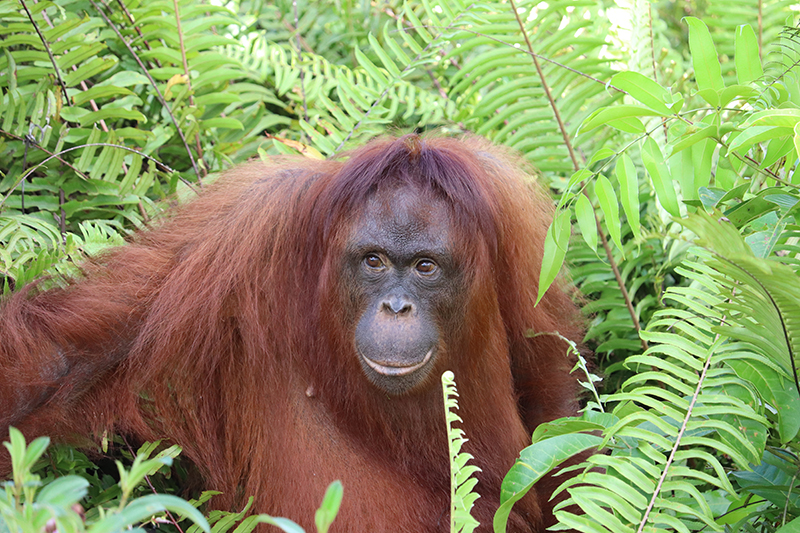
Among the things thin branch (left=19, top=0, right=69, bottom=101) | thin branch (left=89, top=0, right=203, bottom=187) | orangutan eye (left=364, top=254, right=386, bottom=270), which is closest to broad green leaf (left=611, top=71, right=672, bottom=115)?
orangutan eye (left=364, top=254, right=386, bottom=270)

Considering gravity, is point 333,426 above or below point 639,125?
below

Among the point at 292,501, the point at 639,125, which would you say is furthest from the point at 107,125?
the point at 639,125

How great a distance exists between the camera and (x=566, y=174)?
4.91m

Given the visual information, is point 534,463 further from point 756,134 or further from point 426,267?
point 756,134

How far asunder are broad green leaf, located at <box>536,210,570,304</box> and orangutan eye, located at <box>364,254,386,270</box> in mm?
674

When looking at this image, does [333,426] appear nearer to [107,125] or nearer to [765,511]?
[765,511]

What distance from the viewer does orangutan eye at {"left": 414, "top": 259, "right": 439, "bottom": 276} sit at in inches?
119

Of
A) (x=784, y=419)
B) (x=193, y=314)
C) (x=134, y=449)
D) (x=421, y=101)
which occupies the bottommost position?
(x=134, y=449)

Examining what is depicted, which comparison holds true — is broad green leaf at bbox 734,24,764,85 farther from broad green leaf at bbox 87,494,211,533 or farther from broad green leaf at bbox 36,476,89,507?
broad green leaf at bbox 36,476,89,507

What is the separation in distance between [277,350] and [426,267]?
0.77 metres

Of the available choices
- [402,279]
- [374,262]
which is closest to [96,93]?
[374,262]

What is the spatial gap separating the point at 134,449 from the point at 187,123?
2.16 meters

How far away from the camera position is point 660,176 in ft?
8.34

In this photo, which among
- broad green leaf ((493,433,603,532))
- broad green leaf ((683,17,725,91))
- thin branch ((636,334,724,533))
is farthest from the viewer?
broad green leaf ((683,17,725,91))
